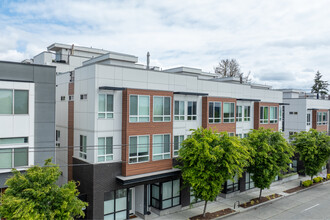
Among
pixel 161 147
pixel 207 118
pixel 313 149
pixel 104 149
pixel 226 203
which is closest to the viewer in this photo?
pixel 104 149

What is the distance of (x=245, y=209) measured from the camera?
2264cm

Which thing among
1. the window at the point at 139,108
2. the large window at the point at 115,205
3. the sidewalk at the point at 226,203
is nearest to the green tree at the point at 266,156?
the sidewalk at the point at 226,203

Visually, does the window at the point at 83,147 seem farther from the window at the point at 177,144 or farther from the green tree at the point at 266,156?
the green tree at the point at 266,156

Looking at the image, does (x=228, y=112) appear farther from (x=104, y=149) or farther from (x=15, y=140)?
(x=15, y=140)

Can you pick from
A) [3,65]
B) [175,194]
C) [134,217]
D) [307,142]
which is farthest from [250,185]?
[3,65]

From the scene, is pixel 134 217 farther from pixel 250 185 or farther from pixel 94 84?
pixel 250 185

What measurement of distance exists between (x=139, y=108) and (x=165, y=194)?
24.5 ft

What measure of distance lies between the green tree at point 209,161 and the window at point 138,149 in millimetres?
2642

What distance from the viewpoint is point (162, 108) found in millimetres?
20578

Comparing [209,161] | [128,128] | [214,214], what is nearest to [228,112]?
[209,161]

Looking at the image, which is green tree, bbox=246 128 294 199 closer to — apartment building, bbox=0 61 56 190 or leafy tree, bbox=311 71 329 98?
apartment building, bbox=0 61 56 190

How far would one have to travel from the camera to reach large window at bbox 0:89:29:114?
15016 millimetres

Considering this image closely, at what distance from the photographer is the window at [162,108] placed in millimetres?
20156

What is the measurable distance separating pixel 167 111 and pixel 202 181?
601 centimetres
